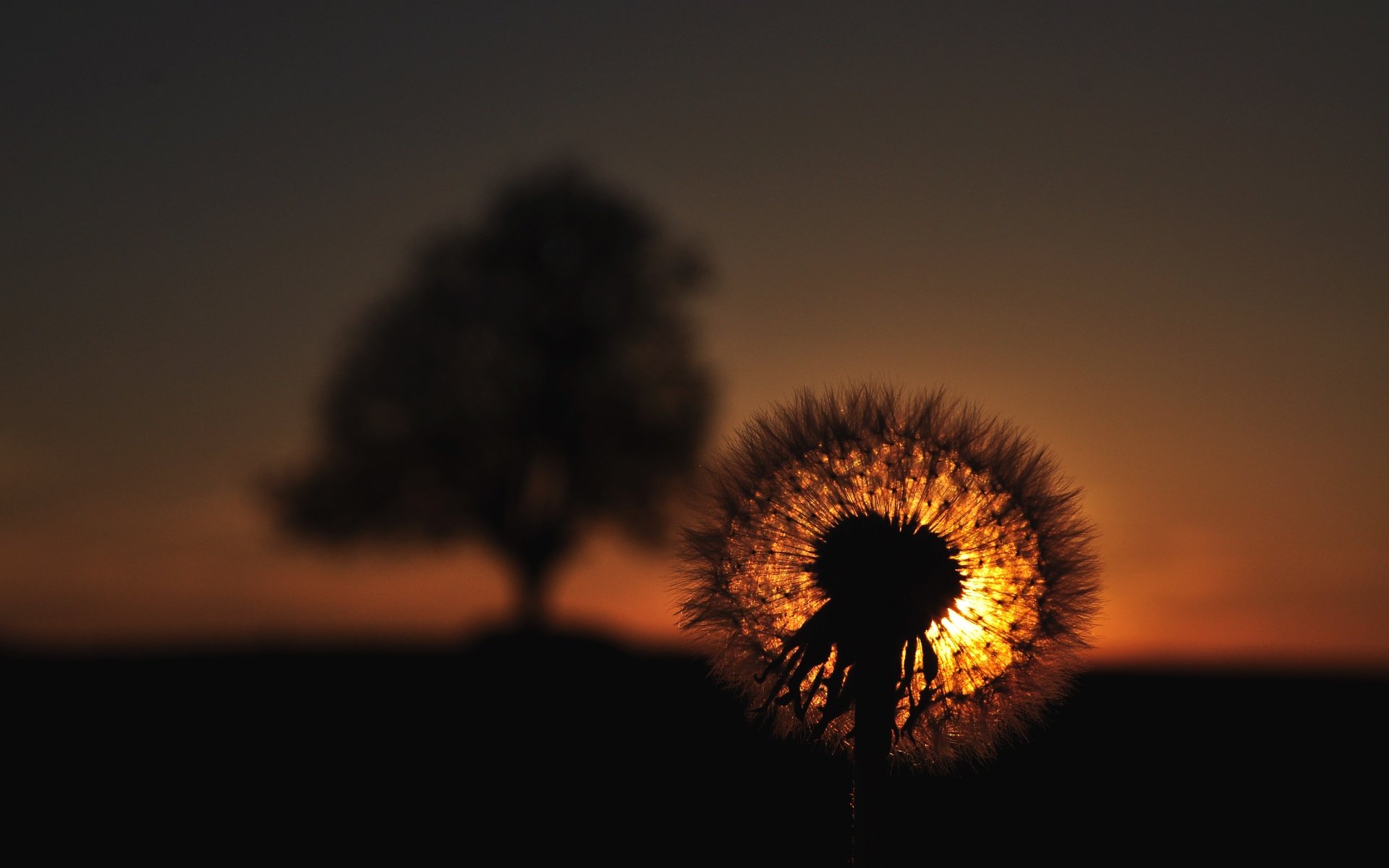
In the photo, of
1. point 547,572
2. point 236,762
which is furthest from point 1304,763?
point 547,572

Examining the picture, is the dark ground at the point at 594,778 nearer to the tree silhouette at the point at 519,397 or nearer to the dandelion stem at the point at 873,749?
the dandelion stem at the point at 873,749

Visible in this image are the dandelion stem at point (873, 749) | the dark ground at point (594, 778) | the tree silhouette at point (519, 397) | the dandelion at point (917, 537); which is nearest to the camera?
the dandelion stem at point (873, 749)

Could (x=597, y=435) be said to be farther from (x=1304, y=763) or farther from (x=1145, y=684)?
(x=1304, y=763)

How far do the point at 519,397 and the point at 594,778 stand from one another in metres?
11.3

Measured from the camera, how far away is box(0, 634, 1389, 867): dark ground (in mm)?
6168

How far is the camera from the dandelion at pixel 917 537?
144 inches

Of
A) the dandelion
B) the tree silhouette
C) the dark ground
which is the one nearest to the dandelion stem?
the dandelion

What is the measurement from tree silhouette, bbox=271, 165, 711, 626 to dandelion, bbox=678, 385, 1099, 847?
14.4 metres

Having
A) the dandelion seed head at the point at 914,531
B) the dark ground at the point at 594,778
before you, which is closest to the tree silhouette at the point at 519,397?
the dark ground at the point at 594,778

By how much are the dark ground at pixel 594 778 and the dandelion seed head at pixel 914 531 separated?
0.26 metres

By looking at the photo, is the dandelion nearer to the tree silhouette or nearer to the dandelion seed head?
the dandelion seed head

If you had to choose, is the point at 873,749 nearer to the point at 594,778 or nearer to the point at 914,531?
the point at 914,531

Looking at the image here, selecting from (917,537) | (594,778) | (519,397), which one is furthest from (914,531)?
(519,397)

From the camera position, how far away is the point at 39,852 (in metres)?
5.97
